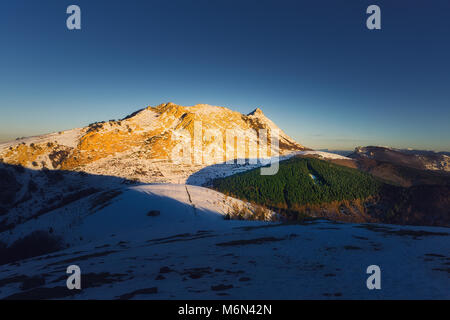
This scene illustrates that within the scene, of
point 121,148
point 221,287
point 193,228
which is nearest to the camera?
point 221,287

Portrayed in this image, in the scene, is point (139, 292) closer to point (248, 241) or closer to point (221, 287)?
point (221, 287)

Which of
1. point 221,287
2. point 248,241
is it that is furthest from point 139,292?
point 248,241

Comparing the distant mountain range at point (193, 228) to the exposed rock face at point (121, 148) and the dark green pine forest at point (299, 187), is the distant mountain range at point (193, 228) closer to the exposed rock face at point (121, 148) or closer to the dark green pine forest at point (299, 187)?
the dark green pine forest at point (299, 187)

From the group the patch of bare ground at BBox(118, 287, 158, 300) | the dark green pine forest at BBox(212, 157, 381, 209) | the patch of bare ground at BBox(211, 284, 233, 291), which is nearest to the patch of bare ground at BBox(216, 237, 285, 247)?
the patch of bare ground at BBox(211, 284, 233, 291)

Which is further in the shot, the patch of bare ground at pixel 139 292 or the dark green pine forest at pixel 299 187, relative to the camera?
the dark green pine forest at pixel 299 187

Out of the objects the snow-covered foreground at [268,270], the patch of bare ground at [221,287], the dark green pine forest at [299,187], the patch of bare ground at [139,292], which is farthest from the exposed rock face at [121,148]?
the patch of bare ground at [221,287]
